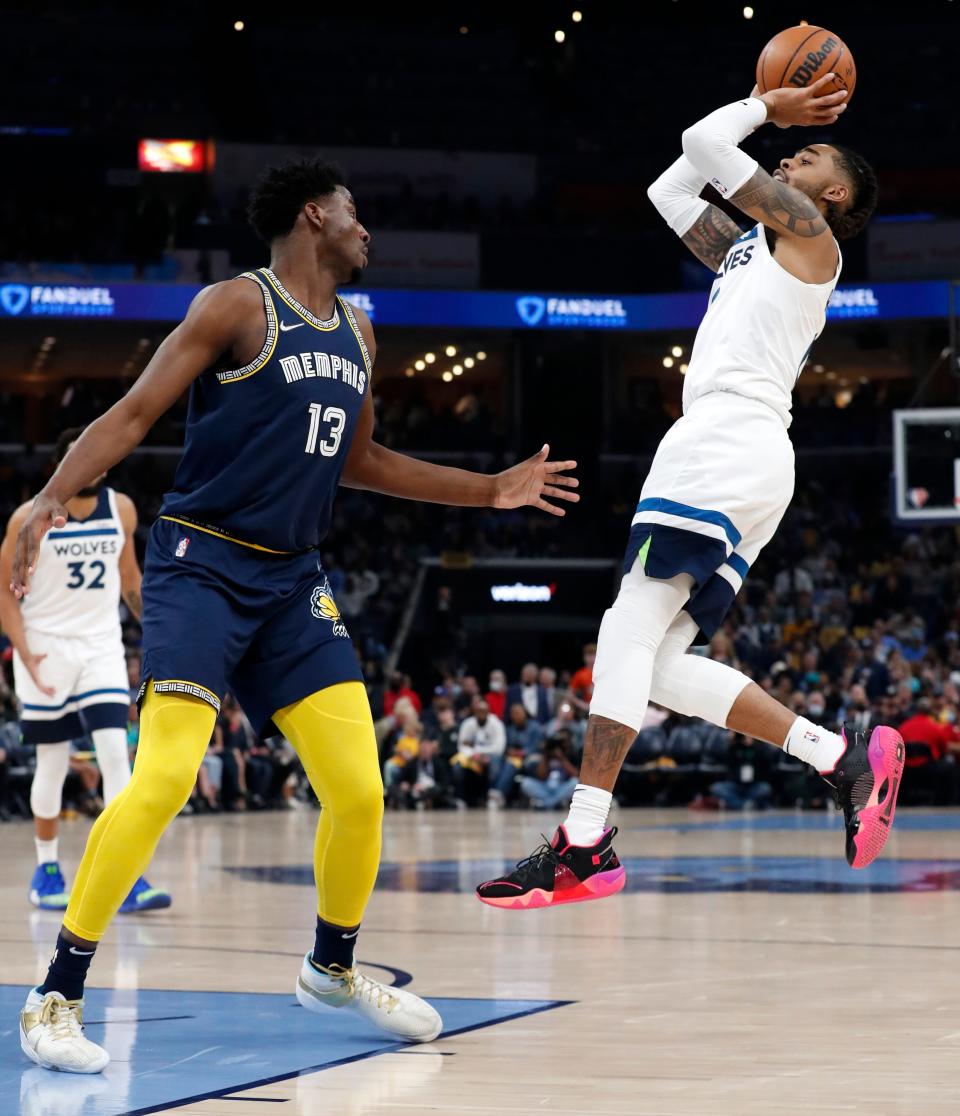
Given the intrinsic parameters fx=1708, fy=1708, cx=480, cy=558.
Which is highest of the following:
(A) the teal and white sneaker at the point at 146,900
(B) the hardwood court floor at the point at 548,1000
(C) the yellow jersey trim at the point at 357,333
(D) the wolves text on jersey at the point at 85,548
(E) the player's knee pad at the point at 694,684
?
(C) the yellow jersey trim at the point at 357,333

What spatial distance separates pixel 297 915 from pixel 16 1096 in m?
3.76

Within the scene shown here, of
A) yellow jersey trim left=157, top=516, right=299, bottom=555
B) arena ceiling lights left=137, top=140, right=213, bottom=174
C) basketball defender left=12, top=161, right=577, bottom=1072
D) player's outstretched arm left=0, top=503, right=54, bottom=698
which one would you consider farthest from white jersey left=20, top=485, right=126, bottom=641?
arena ceiling lights left=137, top=140, right=213, bottom=174

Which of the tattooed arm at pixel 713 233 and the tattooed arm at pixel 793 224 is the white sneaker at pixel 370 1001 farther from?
the tattooed arm at pixel 713 233

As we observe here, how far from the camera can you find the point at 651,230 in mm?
31234

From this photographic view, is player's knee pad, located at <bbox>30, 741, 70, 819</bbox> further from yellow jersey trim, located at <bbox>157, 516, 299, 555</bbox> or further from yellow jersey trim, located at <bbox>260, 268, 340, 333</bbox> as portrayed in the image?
yellow jersey trim, located at <bbox>260, 268, 340, 333</bbox>

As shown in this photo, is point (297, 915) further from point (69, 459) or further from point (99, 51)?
point (99, 51)

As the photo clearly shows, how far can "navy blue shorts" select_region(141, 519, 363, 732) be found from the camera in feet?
14.3

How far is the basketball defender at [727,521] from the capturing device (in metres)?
4.73

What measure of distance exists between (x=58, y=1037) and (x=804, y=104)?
10.6 feet

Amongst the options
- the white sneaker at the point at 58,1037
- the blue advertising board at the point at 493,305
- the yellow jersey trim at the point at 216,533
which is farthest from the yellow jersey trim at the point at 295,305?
the blue advertising board at the point at 493,305

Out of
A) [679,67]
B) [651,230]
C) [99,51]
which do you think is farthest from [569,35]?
[99,51]

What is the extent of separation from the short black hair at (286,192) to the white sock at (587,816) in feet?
5.79

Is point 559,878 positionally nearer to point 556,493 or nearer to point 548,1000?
point 548,1000

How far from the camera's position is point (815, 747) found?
15.7 ft
